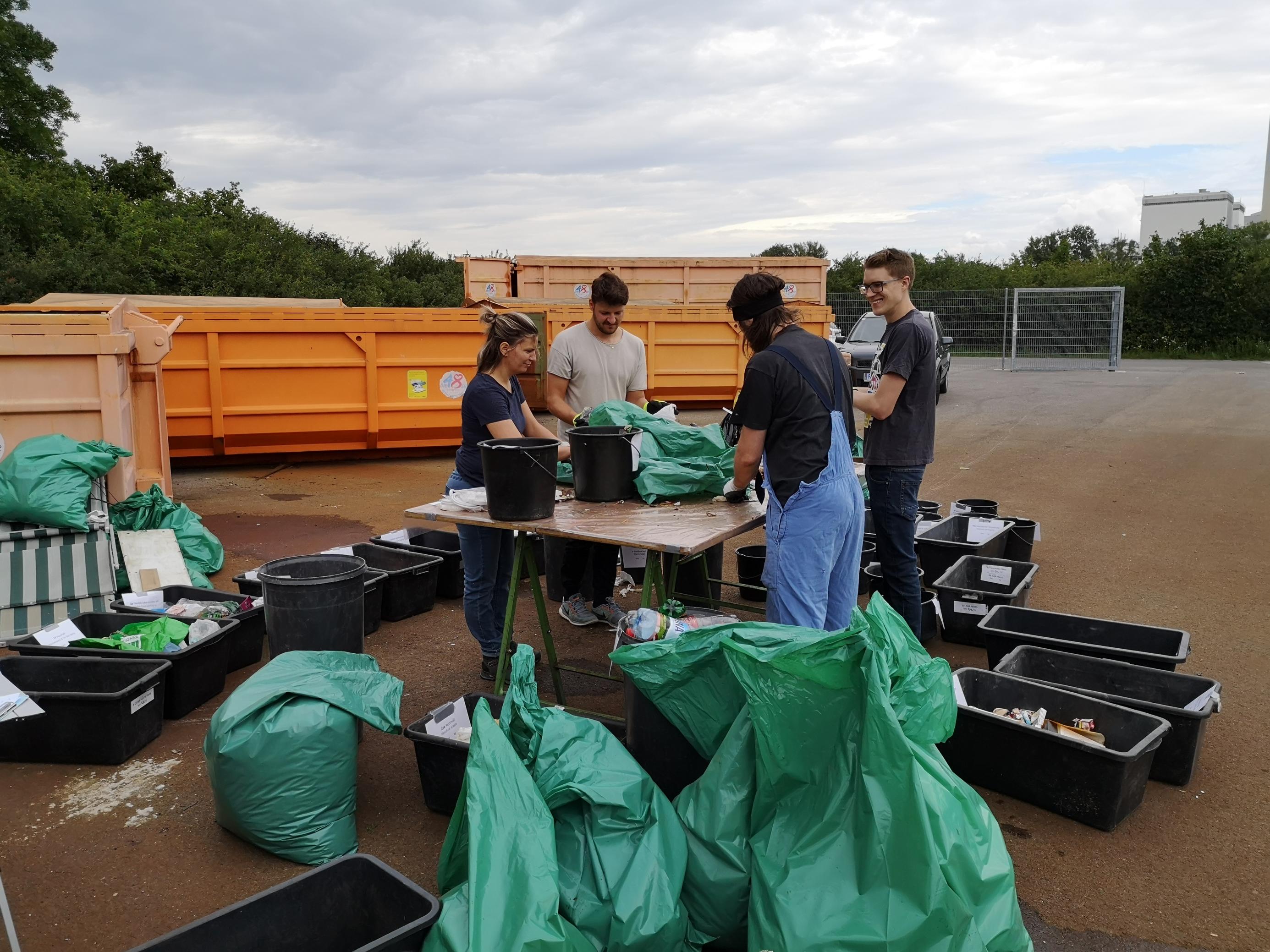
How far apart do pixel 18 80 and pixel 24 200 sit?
32.4 feet

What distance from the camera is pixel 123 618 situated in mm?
4375

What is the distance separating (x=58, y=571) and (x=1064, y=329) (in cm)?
2072

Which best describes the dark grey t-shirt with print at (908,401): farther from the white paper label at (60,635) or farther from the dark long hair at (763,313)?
the white paper label at (60,635)

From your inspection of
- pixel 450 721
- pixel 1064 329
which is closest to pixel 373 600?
pixel 450 721

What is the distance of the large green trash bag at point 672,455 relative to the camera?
4.06m

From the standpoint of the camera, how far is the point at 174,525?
6.11 meters

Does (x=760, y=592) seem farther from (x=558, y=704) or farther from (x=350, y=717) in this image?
(x=350, y=717)

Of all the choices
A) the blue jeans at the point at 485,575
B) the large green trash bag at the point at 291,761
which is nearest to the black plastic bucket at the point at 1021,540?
the blue jeans at the point at 485,575

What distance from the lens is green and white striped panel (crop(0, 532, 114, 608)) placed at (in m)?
4.85

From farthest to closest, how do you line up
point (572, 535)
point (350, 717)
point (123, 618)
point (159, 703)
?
point (123, 618) < point (159, 703) < point (572, 535) < point (350, 717)

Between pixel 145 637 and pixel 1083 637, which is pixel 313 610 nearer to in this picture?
pixel 145 637

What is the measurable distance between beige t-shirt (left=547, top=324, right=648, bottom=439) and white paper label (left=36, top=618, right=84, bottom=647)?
2.43 metres

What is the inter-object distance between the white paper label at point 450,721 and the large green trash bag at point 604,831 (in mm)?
746

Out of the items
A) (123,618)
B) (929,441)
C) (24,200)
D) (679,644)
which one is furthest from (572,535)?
(24,200)
